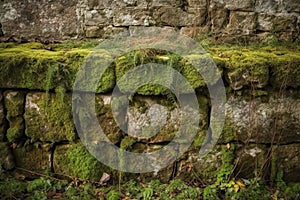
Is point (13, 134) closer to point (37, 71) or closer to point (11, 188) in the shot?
point (11, 188)

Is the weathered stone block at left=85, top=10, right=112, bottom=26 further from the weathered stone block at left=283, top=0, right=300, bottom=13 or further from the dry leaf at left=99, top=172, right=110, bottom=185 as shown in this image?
the weathered stone block at left=283, top=0, right=300, bottom=13

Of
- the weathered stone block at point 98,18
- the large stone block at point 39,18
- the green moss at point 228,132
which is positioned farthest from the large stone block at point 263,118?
the large stone block at point 39,18

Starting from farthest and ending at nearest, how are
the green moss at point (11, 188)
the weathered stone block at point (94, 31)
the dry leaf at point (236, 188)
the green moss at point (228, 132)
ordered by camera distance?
the weathered stone block at point (94, 31), the green moss at point (228, 132), the dry leaf at point (236, 188), the green moss at point (11, 188)

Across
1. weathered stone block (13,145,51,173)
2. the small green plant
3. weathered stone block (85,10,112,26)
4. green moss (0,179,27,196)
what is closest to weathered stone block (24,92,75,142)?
weathered stone block (13,145,51,173)

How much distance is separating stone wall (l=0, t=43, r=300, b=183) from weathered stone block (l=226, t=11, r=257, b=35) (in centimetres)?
82

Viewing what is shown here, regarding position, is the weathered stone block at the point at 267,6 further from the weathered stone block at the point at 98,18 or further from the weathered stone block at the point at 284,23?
the weathered stone block at the point at 98,18

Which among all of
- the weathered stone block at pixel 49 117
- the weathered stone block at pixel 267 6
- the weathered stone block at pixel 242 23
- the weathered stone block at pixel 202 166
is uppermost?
the weathered stone block at pixel 267 6

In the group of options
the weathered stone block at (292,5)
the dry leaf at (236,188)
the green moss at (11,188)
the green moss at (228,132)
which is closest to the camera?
the green moss at (11,188)

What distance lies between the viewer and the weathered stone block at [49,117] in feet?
7.62

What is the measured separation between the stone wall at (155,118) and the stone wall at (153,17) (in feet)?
2.68

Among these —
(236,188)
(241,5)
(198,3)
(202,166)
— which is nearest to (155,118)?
(202,166)

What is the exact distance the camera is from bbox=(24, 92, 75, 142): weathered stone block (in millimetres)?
2322

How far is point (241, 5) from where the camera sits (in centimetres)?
314

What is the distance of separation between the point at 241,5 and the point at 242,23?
0.20 m
